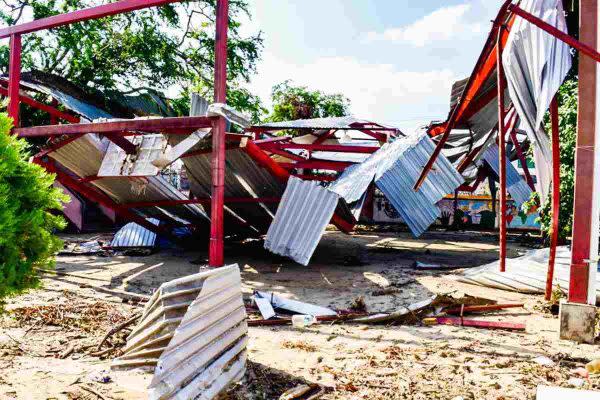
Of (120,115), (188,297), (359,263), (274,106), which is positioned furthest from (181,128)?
(274,106)

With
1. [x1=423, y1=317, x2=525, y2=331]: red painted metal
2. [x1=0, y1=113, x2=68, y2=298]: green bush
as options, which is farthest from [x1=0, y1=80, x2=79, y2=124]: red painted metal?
[x1=423, y1=317, x2=525, y2=331]: red painted metal

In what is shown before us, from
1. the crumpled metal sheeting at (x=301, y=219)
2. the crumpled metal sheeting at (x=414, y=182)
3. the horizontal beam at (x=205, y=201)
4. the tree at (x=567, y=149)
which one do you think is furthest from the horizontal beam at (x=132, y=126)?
the tree at (x=567, y=149)

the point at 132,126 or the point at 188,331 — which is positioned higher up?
the point at 132,126

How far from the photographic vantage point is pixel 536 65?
6156 millimetres

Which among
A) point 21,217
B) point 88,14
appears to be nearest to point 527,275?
point 21,217

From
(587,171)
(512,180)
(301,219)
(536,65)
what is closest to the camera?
(587,171)

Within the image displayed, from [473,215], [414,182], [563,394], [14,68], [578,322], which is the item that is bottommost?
[563,394]

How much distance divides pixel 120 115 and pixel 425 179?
12984 millimetres

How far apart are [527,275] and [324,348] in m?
4.98

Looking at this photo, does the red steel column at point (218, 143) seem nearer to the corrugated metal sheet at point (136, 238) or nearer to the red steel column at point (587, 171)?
the red steel column at point (587, 171)

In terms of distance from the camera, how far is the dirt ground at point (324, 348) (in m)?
4.08

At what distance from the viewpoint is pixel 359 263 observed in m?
11.4

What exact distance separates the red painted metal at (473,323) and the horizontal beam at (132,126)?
4.78 meters

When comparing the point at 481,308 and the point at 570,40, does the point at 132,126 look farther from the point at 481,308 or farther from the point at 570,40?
the point at 570,40
